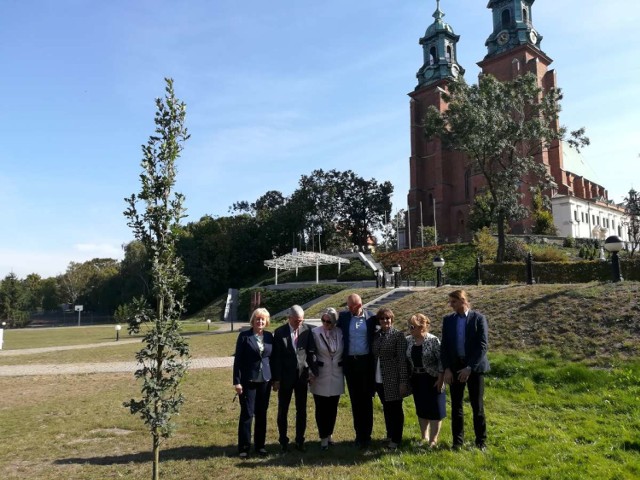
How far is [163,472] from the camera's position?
193 inches

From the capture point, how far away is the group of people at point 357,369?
532 centimetres

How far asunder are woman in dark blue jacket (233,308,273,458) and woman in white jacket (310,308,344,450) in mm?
602

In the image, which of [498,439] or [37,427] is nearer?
[498,439]

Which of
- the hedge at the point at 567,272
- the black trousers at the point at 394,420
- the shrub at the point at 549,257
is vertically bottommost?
the black trousers at the point at 394,420

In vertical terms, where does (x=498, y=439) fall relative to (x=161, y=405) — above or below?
below

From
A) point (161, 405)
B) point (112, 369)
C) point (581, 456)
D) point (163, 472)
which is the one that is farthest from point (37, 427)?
point (581, 456)

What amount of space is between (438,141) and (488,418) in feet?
166

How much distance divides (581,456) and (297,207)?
52045mm

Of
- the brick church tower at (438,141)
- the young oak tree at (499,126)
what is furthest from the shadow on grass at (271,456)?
the brick church tower at (438,141)

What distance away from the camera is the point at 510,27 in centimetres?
5175

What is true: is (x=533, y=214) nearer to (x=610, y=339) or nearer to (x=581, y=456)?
(x=610, y=339)

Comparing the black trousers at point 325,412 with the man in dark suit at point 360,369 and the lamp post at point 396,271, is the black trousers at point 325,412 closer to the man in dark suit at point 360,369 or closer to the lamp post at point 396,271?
the man in dark suit at point 360,369

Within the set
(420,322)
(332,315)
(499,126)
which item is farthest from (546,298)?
(499,126)

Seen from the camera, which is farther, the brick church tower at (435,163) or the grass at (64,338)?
the brick church tower at (435,163)
